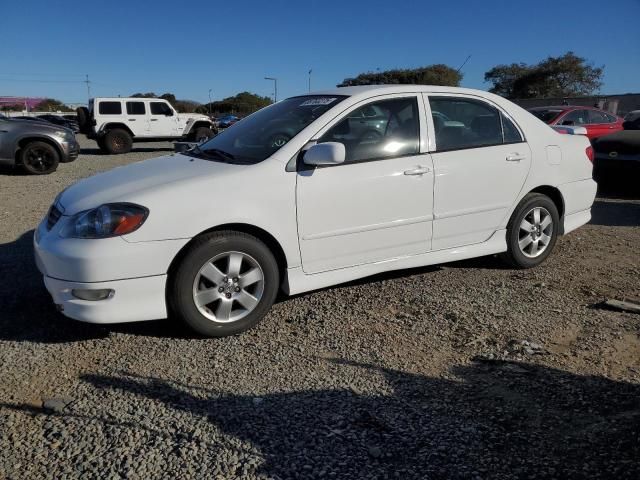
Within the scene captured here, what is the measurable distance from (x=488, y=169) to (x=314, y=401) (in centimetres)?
254

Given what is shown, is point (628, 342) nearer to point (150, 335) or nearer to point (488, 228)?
point (488, 228)

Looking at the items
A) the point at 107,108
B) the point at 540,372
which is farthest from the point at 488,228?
the point at 107,108

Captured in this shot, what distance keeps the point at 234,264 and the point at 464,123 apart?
7.39ft

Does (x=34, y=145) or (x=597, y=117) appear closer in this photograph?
(x=34, y=145)

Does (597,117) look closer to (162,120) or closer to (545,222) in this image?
(545,222)

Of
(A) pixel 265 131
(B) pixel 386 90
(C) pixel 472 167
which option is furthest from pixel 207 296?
(C) pixel 472 167

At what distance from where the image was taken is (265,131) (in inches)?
164

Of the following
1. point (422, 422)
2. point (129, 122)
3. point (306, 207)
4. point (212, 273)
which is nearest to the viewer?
point (422, 422)

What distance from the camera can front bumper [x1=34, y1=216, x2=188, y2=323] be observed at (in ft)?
10.1

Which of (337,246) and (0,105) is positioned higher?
(0,105)

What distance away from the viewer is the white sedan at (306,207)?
3186 millimetres

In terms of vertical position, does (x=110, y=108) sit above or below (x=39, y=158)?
above

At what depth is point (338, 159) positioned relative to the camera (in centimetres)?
352

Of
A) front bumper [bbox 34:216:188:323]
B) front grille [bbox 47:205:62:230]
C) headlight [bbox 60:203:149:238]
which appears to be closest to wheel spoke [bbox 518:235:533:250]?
front bumper [bbox 34:216:188:323]
